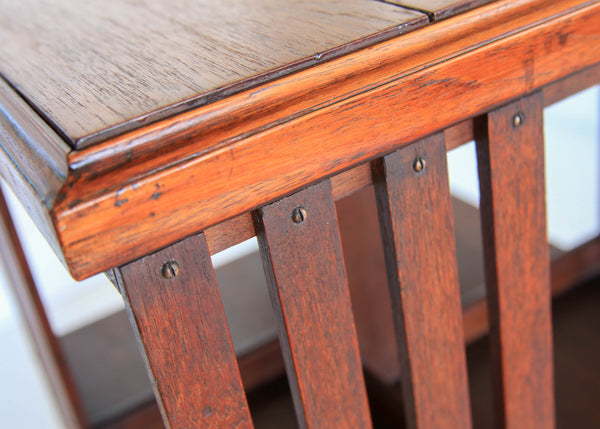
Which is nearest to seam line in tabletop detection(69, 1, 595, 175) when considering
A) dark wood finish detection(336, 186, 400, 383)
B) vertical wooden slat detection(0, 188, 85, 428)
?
dark wood finish detection(336, 186, 400, 383)

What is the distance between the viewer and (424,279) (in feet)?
1.60

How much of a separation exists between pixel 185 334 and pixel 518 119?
0.30 m

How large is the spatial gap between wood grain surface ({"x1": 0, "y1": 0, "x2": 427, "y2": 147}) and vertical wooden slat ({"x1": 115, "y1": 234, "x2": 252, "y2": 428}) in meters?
0.09

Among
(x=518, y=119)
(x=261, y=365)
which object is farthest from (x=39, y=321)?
(x=518, y=119)

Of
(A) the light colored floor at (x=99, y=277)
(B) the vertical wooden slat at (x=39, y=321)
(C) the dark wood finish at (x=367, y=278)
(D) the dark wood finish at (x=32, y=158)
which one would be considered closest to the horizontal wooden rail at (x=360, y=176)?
(D) the dark wood finish at (x=32, y=158)

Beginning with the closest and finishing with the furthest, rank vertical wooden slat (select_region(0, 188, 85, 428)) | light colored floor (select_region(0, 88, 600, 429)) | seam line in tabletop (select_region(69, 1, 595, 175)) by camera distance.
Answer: seam line in tabletop (select_region(69, 1, 595, 175)) → vertical wooden slat (select_region(0, 188, 85, 428)) → light colored floor (select_region(0, 88, 600, 429))

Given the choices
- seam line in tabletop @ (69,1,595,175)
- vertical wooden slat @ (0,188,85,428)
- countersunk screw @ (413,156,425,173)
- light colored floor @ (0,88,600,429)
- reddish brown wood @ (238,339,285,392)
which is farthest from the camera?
light colored floor @ (0,88,600,429)

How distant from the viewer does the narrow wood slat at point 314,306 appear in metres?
0.41

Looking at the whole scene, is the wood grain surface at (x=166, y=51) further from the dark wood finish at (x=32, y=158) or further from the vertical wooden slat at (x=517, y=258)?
the vertical wooden slat at (x=517, y=258)

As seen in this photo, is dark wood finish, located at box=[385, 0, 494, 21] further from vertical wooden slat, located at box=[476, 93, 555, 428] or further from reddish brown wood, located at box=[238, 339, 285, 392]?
reddish brown wood, located at box=[238, 339, 285, 392]

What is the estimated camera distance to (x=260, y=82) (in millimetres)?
366

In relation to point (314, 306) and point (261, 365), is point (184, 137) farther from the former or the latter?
point (261, 365)

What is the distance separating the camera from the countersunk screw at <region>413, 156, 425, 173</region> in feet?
1.48

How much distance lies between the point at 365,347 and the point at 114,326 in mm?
550
